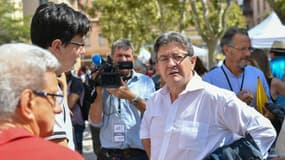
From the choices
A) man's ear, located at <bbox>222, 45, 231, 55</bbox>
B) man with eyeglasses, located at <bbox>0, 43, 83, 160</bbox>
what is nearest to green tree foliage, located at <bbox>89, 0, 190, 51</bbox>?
man's ear, located at <bbox>222, 45, 231, 55</bbox>

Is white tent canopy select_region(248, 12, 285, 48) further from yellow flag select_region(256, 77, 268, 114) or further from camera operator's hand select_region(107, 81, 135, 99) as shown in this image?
camera operator's hand select_region(107, 81, 135, 99)

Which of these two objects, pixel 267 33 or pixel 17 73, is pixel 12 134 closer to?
pixel 17 73

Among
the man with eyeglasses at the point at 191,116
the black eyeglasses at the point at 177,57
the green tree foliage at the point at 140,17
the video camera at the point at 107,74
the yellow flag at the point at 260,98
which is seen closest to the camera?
the man with eyeglasses at the point at 191,116

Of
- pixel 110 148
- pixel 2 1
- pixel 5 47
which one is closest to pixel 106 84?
pixel 110 148

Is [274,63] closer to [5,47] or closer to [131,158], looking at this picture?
[131,158]

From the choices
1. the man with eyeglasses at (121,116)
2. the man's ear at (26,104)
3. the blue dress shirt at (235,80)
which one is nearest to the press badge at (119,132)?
the man with eyeglasses at (121,116)

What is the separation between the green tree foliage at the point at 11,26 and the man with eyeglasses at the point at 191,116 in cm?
1870

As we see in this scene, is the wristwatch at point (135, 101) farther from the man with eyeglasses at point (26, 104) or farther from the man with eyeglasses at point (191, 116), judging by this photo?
the man with eyeglasses at point (26, 104)

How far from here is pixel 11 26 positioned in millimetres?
22594

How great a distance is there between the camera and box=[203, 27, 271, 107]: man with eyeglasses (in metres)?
4.71

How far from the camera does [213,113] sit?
3.32m

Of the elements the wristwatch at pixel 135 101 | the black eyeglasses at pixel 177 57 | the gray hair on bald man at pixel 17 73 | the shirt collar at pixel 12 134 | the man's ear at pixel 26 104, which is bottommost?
the wristwatch at pixel 135 101

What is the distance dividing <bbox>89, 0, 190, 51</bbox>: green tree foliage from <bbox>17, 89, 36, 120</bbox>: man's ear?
25.3 meters

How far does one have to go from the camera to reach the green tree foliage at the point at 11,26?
21.7 metres
